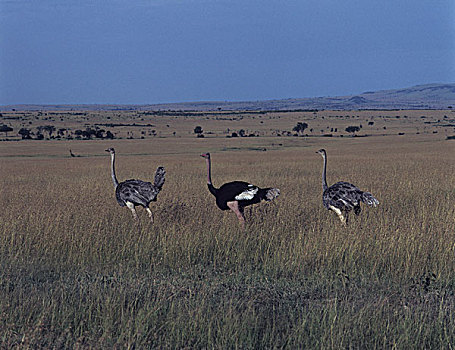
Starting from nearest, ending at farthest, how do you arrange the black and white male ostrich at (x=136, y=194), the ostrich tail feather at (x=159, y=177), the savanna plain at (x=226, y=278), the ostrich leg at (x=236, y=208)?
the savanna plain at (x=226, y=278) < the ostrich leg at (x=236, y=208) < the black and white male ostrich at (x=136, y=194) < the ostrich tail feather at (x=159, y=177)

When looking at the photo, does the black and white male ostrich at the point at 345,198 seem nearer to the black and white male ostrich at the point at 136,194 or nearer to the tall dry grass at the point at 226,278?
the tall dry grass at the point at 226,278

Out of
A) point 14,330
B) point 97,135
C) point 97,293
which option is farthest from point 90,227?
point 97,135

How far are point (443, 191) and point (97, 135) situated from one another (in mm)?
54343

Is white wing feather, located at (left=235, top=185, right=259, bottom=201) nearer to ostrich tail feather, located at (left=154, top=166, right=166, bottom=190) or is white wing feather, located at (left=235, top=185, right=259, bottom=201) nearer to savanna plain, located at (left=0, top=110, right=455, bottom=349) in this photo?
savanna plain, located at (left=0, top=110, right=455, bottom=349)

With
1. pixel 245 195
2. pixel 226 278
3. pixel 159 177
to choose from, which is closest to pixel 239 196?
pixel 245 195

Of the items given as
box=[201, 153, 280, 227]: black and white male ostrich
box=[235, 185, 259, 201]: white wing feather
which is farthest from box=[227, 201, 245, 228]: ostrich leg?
box=[235, 185, 259, 201]: white wing feather

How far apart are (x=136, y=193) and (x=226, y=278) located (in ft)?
12.3

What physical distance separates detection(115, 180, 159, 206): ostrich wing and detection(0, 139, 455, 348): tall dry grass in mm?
431

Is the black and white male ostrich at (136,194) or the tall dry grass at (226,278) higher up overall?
the black and white male ostrich at (136,194)

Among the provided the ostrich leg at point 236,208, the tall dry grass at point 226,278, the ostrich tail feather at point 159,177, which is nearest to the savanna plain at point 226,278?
the tall dry grass at point 226,278

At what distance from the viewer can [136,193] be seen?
9.95 meters

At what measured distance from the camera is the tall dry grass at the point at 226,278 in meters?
4.90

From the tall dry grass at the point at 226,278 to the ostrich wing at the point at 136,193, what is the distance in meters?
0.43

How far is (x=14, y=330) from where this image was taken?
4965 millimetres
